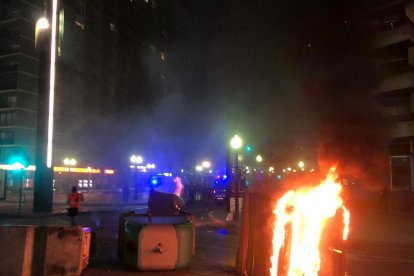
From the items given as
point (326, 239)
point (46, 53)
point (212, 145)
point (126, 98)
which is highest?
point (126, 98)

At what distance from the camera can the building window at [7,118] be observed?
37406 mm

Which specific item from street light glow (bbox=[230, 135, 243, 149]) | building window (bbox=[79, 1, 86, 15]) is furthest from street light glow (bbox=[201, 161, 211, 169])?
building window (bbox=[79, 1, 86, 15])

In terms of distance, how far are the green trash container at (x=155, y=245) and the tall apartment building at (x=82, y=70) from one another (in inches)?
811

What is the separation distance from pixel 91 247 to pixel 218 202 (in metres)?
15.7

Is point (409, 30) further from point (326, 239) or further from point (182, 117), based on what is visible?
point (326, 239)

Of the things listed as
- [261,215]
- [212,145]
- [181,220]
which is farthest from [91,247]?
[212,145]

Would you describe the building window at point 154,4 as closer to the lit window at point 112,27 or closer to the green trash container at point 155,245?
the lit window at point 112,27

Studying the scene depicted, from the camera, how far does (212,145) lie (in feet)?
70.6

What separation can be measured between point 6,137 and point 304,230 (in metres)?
36.7

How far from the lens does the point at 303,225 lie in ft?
17.8

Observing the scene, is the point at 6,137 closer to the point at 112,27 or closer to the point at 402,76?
the point at 112,27

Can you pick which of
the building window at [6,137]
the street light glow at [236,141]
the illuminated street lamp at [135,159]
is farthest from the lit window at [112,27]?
the street light glow at [236,141]

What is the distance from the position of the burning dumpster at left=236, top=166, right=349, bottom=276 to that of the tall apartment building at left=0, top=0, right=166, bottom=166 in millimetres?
21461

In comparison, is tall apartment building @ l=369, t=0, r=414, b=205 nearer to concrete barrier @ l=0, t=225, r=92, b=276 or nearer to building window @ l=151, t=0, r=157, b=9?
concrete barrier @ l=0, t=225, r=92, b=276
